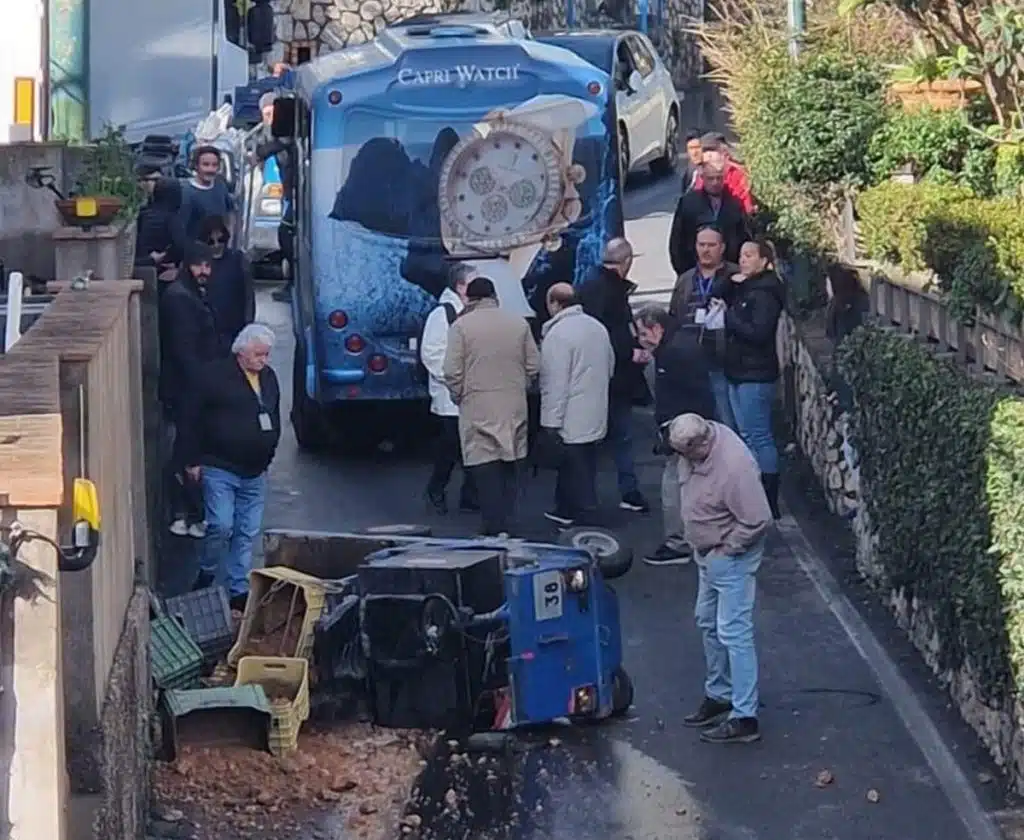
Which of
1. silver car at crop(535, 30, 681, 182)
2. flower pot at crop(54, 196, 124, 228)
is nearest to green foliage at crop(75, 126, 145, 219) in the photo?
flower pot at crop(54, 196, 124, 228)

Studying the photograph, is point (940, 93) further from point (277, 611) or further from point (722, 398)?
point (277, 611)

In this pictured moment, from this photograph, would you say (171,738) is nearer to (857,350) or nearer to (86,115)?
(857,350)

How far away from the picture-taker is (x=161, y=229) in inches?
575

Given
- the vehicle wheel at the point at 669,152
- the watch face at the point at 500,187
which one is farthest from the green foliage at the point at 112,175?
the vehicle wheel at the point at 669,152

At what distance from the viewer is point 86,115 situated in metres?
14.9

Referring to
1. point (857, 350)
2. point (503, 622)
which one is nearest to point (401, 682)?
point (503, 622)

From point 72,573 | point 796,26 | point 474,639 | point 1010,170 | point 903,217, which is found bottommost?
point 474,639

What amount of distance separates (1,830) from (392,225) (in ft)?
33.3

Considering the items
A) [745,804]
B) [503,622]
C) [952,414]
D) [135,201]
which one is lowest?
[745,804]

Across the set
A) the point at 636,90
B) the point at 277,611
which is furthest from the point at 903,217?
the point at 636,90

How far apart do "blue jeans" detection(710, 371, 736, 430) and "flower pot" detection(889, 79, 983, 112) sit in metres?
2.89

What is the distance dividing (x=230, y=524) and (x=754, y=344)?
3.48 m

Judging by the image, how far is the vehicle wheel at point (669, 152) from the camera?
95.8ft

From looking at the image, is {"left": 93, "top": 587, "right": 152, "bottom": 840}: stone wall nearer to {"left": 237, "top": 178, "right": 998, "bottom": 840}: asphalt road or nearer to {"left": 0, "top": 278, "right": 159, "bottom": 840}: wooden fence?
{"left": 0, "top": 278, "right": 159, "bottom": 840}: wooden fence
